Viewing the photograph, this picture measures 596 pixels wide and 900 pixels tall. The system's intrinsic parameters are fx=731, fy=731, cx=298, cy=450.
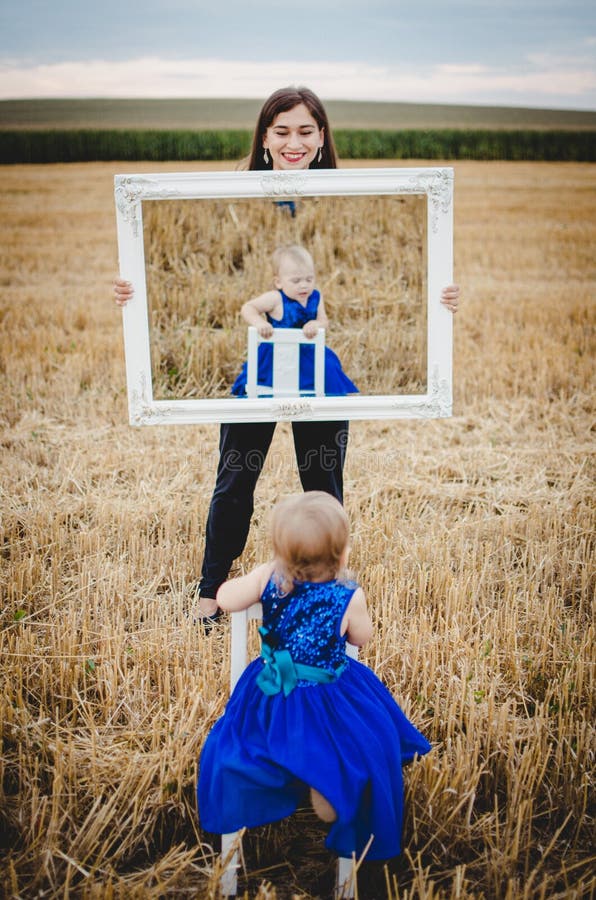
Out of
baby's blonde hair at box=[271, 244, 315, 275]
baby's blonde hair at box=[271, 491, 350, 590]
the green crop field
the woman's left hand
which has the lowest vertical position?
baby's blonde hair at box=[271, 491, 350, 590]

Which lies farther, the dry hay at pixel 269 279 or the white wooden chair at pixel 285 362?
the dry hay at pixel 269 279

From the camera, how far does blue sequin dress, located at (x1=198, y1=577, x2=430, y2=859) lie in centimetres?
201

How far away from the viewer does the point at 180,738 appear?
8.18ft

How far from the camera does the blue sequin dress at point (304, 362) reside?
9.61ft

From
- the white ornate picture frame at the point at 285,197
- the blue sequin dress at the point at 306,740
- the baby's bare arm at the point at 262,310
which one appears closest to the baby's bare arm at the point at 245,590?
the blue sequin dress at the point at 306,740

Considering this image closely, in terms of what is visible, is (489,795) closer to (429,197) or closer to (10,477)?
(429,197)

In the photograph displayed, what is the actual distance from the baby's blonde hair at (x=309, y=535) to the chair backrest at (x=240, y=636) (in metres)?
0.22

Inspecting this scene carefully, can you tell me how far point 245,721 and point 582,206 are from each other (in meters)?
16.7

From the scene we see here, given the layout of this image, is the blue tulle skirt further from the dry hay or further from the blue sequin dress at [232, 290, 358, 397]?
the dry hay

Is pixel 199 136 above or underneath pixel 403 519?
above

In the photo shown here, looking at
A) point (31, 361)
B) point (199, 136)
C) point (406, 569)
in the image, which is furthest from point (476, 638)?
point (199, 136)

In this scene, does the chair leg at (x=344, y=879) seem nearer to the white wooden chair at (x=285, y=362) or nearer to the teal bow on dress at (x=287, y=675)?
the teal bow on dress at (x=287, y=675)

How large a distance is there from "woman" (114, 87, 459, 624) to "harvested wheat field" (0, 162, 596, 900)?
39 centimetres

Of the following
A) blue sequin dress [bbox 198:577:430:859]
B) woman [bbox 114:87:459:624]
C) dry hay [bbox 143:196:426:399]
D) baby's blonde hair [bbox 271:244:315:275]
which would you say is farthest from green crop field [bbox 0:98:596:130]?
blue sequin dress [bbox 198:577:430:859]
